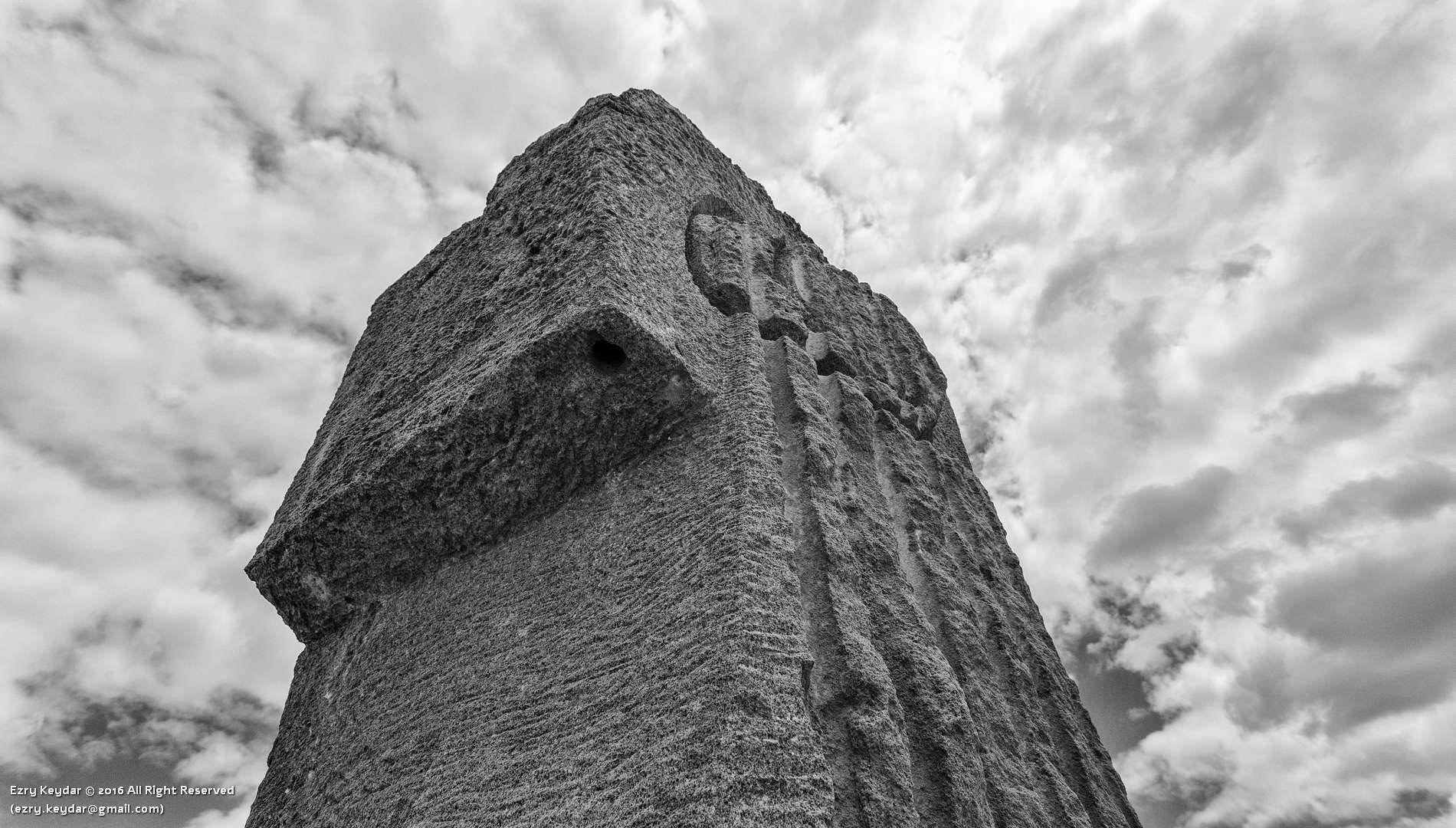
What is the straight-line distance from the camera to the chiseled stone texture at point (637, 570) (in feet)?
6.99

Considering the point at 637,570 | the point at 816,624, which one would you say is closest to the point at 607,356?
the point at 637,570

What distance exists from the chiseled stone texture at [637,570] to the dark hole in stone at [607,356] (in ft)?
0.04

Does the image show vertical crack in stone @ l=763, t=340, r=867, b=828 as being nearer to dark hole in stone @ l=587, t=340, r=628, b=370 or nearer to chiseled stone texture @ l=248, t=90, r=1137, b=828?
chiseled stone texture @ l=248, t=90, r=1137, b=828

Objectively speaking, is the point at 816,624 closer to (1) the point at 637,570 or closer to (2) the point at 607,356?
(1) the point at 637,570

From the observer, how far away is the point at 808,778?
6.20ft

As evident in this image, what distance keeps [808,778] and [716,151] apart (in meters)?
3.50

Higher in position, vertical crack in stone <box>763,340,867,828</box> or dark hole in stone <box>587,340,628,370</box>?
dark hole in stone <box>587,340,628,370</box>

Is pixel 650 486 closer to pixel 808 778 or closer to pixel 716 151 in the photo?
pixel 808 778

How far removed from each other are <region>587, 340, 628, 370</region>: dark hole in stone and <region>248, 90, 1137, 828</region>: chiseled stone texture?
1 centimetres

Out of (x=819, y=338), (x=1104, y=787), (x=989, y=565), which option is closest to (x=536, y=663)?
(x=819, y=338)

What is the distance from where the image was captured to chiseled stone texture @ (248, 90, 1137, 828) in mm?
2131

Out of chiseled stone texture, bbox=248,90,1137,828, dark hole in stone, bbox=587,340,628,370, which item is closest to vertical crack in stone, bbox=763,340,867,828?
chiseled stone texture, bbox=248,90,1137,828

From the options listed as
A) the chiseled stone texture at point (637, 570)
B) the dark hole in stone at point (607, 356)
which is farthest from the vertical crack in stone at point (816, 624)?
the dark hole in stone at point (607, 356)

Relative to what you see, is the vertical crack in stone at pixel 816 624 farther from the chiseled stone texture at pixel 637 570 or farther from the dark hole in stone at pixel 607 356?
the dark hole in stone at pixel 607 356
